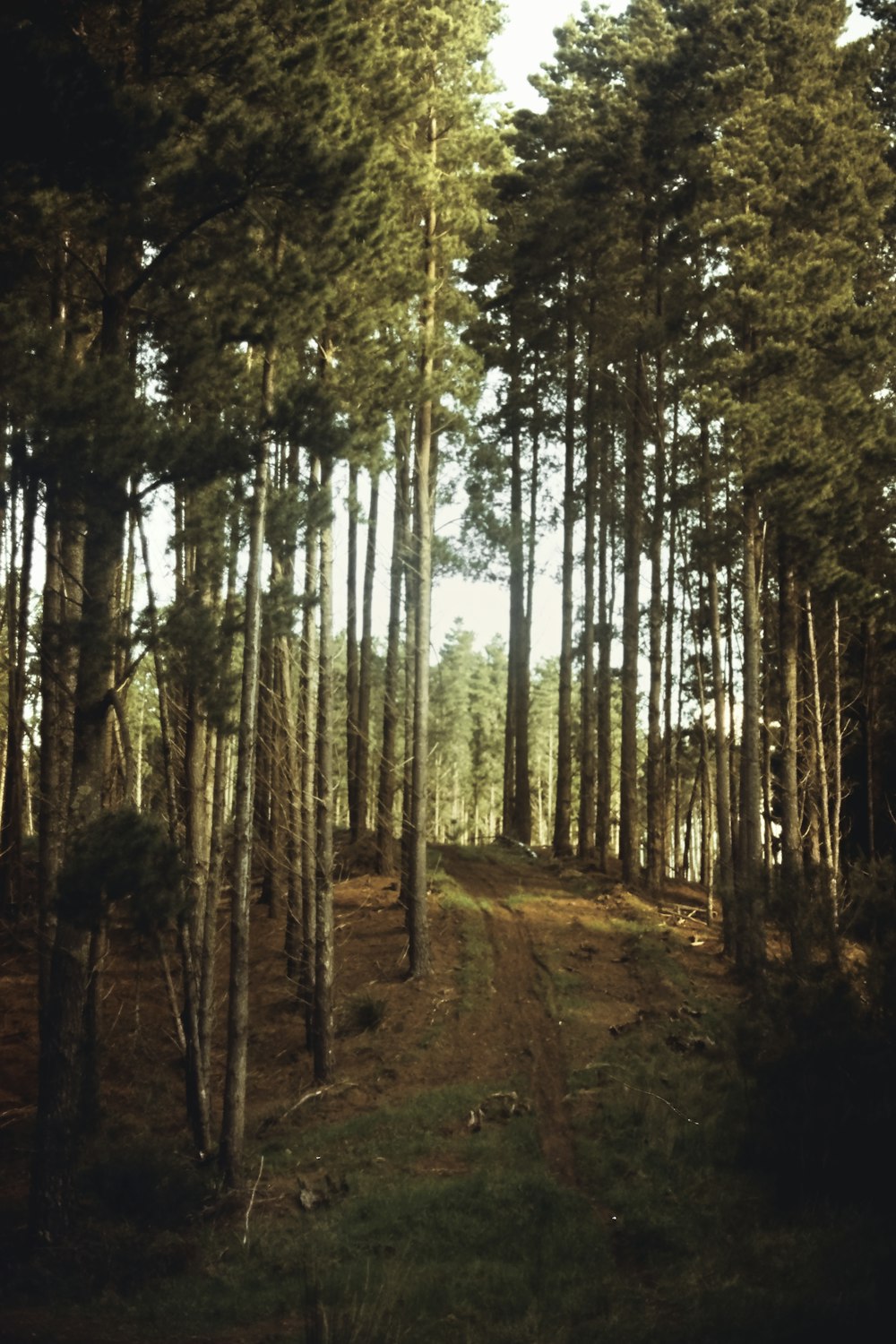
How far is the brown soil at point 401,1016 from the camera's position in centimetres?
1459

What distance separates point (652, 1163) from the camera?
11883mm

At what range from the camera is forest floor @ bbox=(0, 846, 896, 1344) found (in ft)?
28.2

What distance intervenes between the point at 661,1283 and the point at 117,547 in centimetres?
863

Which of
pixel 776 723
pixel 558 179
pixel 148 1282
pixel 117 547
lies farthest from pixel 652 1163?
pixel 558 179

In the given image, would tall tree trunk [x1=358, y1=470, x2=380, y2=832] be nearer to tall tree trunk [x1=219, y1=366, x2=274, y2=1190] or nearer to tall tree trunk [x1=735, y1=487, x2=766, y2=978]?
tall tree trunk [x1=735, y1=487, x2=766, y2=978]

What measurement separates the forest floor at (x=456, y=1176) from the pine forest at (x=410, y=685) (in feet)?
0.24

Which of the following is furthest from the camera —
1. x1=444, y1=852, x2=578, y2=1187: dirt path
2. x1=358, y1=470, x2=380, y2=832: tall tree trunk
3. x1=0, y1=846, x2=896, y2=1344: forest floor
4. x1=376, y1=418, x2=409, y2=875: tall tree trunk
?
x1=358, y1=470, x2=380, y2=832: tall tree trunk

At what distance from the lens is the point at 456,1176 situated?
11.9m

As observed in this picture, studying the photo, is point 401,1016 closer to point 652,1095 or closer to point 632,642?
point 652,1095

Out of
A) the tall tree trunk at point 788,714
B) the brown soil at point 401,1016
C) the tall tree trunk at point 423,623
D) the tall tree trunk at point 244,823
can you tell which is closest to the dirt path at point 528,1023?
the brown soil at point 401,1016

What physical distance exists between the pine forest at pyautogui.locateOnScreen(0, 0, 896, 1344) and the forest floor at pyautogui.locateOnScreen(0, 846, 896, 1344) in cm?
7

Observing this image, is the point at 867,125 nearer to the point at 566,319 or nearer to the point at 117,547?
the point at 566,319

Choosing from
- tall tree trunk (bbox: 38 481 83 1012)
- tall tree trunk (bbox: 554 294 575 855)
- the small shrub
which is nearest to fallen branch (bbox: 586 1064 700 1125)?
the small shrub

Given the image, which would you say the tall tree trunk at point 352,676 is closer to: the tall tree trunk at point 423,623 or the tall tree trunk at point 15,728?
the tall tree trunk at point 423,623
